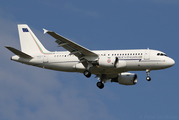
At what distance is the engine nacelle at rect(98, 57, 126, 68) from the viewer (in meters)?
44.7

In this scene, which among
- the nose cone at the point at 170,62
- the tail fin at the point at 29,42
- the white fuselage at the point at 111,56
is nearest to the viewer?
the white fuselage at the point at 111,56

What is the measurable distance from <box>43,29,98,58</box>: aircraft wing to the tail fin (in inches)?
228

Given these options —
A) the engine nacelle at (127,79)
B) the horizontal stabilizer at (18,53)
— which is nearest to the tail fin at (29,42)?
the horizontal stabilizer at (18,53)

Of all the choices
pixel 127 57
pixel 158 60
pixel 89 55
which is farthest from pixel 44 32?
pixel 158 60

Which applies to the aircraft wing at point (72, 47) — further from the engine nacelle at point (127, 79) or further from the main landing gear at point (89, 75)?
the engine nacelle at point (127, 79)

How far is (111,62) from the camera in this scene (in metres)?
44.7

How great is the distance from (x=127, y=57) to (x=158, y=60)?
3.95 meters

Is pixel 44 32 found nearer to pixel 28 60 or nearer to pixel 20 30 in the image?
pixel 28 60

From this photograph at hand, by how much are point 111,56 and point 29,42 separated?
13570 mm

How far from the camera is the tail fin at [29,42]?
5088 cm

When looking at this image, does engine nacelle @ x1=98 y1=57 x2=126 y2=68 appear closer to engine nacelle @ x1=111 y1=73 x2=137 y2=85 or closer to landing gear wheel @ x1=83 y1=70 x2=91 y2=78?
landing gear wheel @ x1=83 y1=70 x2=91 y2=78

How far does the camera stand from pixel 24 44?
52.2m

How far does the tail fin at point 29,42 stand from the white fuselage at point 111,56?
149 centimetres

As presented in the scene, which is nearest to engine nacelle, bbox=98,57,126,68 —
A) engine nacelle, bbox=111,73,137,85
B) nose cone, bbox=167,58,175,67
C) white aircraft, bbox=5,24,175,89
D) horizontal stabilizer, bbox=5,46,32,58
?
white aircraft, bbox=5,24,175,89
